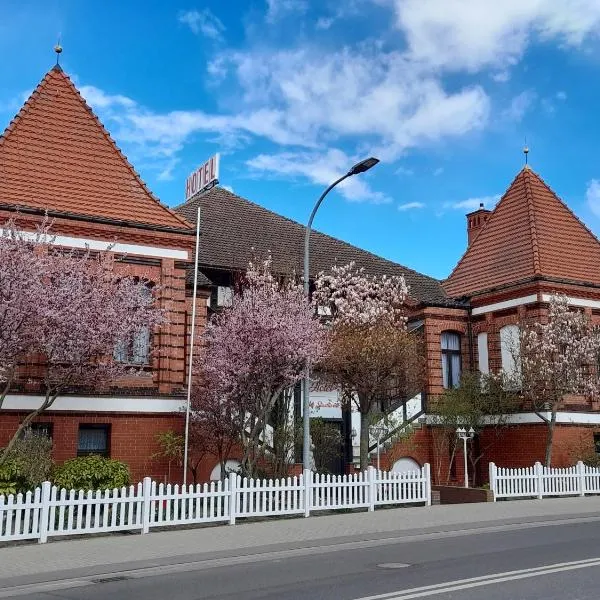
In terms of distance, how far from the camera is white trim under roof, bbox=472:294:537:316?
1136 inches

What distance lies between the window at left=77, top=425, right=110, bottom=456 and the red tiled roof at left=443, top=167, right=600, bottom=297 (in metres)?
15.9

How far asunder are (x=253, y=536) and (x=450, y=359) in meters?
17.0

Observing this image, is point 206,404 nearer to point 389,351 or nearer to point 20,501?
point 389,351

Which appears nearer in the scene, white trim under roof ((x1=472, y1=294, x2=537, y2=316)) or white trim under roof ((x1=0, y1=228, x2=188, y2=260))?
white trim under roof ((x1=0, y1=228, x2=188, y2=260))

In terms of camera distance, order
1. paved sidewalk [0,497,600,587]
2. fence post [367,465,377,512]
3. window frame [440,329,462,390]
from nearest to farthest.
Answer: paved sidewalk [0,497,600,587], fence post [367,465,377,512], window frame [440,329,462,390]

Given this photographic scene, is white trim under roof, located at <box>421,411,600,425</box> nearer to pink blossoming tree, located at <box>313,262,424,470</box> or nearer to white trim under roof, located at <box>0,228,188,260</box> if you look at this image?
pink blossoming tree, located at <box>313,262,424,470</box>

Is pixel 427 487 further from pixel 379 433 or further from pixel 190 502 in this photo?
pixel 190 502

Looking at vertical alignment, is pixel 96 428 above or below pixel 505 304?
below

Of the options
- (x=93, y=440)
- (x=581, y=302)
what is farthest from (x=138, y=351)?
(x=581, y=302)

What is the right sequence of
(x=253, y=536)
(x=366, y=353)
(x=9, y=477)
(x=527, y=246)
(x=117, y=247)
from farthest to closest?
1. (x=527, y=246)
2. (x=117, y=247)
3. (x=366, y=353)
4. (x=9, y=477)
5. (x=253, y=536)

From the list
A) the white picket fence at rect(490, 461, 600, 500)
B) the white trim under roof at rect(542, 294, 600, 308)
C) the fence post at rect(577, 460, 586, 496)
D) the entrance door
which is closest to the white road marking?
the white picket fence at rect(490, 461, 600, 500)

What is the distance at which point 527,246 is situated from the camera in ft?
101

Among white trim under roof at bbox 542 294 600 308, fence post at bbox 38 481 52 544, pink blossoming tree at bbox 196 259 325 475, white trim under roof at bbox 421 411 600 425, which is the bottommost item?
fence post at bbox 38 481 52 544

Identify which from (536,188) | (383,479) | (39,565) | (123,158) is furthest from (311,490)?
(536,188)
